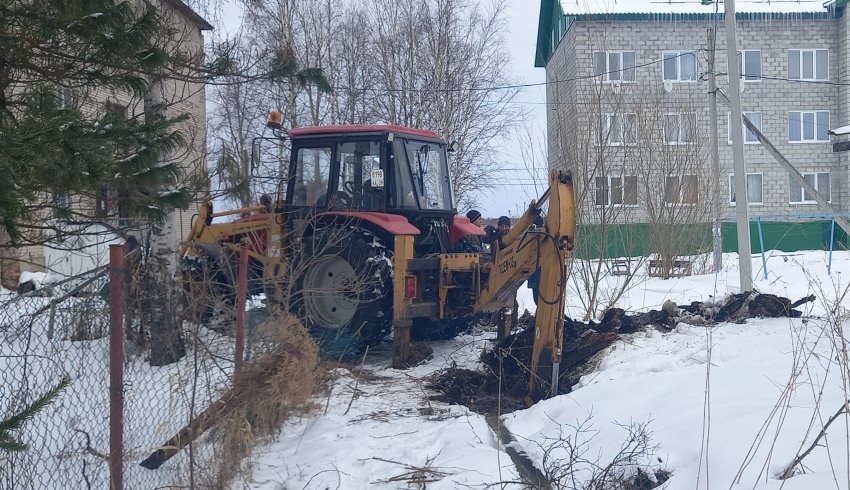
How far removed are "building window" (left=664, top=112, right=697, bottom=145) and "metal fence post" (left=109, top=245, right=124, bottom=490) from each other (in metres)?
15.8

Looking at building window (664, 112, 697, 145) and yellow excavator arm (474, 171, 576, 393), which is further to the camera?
building window (664, 112, 697, 145)

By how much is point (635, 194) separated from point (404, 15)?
39.8 feet

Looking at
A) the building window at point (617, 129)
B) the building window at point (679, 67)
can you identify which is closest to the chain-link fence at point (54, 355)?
the building window at point (617, 129)

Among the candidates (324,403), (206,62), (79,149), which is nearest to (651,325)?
(324,403)

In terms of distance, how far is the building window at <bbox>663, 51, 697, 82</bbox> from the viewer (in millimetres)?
29734

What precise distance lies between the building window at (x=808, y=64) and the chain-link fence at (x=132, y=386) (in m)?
29.5

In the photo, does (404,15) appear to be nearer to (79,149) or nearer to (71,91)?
(71,91)

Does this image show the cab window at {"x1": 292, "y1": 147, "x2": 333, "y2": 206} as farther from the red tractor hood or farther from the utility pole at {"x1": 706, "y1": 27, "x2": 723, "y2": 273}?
the utility pole at {"x1": 706, "y1": 27, "x2": 723, "y2": 273}

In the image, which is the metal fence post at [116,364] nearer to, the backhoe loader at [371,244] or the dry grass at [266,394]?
the dry grass at [266,394]

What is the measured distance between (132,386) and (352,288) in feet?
13.4

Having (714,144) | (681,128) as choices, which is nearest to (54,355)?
(714,144)

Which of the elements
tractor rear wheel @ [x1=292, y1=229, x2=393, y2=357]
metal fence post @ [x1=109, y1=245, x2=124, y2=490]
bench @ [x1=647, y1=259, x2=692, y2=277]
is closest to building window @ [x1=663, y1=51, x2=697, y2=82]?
bench @ [x1=647, y1=259, x2=692, y2=277]

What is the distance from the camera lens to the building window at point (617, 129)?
1198cm

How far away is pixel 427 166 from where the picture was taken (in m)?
9.74
